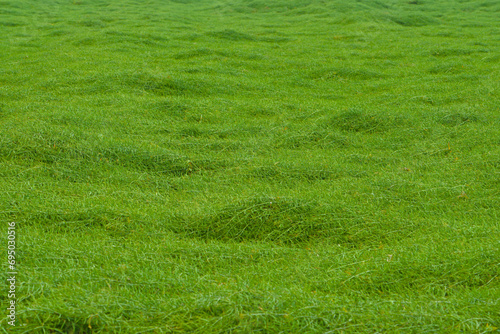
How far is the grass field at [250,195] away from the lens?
141 inches

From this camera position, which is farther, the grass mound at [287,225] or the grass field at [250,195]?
the grass mound at [287,225]

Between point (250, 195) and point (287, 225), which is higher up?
point (250, 195)

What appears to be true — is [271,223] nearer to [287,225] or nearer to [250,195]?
[287,225]

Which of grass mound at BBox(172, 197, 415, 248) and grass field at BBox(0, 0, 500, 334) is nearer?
grass field at BBox(0, 0, 500, 334)

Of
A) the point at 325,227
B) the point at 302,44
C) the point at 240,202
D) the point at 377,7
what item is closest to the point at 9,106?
the point at 240,202

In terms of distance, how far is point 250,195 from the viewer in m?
5.83

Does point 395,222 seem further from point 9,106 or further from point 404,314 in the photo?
point 9,106

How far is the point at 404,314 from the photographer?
345 cm

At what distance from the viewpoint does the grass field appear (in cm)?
358

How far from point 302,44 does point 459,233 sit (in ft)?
51.6

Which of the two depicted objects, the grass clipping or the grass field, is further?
the grass clipping

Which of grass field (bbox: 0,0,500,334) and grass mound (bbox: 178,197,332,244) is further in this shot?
grass mound (bbox: 178,197,332,244)

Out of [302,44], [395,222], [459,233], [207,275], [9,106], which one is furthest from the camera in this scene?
[302,44]

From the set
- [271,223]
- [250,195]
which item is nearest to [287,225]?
[271,223]
